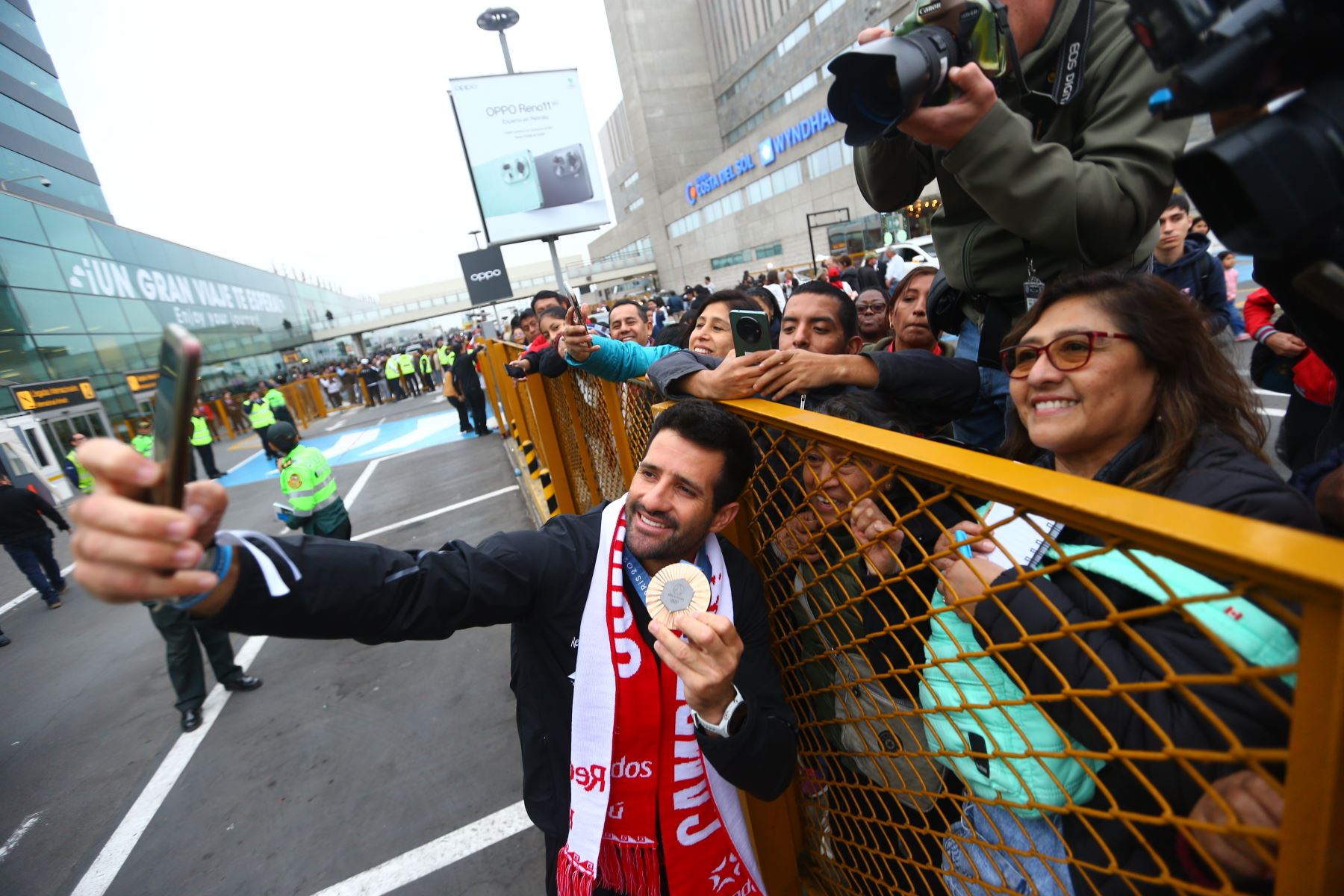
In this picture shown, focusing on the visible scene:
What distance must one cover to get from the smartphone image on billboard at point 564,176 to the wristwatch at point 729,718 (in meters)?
14.7

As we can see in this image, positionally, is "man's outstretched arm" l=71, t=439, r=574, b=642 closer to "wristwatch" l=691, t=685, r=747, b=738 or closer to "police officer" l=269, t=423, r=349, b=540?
"wristwatch" l=691, t=685, r=747, b=738

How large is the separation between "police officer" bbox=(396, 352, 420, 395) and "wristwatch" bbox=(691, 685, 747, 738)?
23.8 metres

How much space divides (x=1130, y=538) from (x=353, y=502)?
10.1 meters

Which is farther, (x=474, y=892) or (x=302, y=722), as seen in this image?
(x=302, y=722)

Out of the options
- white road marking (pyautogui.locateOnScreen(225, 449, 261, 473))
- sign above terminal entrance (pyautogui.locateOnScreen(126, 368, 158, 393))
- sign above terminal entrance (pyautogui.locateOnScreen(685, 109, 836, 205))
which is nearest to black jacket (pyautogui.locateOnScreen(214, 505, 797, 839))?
white road marking (pyautogui.locateOnScreen(225, 449, 261, 473))

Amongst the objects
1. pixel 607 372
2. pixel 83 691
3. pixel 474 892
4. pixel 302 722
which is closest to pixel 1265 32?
pixel 607 372

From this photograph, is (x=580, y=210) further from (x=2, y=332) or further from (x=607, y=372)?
(x=2, y=332)

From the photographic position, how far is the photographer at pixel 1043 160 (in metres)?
1.30

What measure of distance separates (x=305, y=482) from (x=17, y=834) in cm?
263

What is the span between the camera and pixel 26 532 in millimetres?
6750

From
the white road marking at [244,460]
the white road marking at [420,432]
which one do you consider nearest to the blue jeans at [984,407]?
the white road marking at [420,432]

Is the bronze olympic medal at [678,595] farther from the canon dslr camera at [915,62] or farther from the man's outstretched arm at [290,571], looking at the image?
the canon dslr camera at [915,62]

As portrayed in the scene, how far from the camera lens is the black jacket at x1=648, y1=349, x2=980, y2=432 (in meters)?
1.74

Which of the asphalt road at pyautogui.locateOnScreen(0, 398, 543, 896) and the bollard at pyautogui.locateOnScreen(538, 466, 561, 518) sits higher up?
the bollard at pyautogui.locateOnScreen(538, 466, 561, 518)
